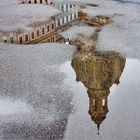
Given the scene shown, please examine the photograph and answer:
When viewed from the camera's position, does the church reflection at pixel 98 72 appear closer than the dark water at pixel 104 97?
No

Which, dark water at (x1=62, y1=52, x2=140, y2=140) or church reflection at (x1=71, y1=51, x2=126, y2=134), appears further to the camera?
church reflection at (x1=71, y1=51, x2=126, y2=134)

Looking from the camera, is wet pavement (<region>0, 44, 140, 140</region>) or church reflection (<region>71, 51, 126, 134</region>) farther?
church reflection (<region>71, 51, 126, 134</region>)

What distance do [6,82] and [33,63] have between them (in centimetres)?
225

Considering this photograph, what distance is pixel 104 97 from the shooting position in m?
14.1

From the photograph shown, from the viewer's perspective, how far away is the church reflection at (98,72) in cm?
1450

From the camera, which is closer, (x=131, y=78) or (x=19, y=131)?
(x=19, y=131)

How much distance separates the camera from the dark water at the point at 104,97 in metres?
12.1

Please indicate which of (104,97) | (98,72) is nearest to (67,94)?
(104,97)

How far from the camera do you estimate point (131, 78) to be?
Answer: 16.0 m

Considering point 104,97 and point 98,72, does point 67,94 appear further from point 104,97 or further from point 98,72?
point 98,72

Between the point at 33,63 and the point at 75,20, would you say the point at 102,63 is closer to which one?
the point at 33,63

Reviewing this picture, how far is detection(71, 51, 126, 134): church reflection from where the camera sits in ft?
47.6

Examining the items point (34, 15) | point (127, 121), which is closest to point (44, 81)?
point (127, 121)

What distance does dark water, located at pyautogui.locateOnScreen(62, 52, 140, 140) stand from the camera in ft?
39.7
